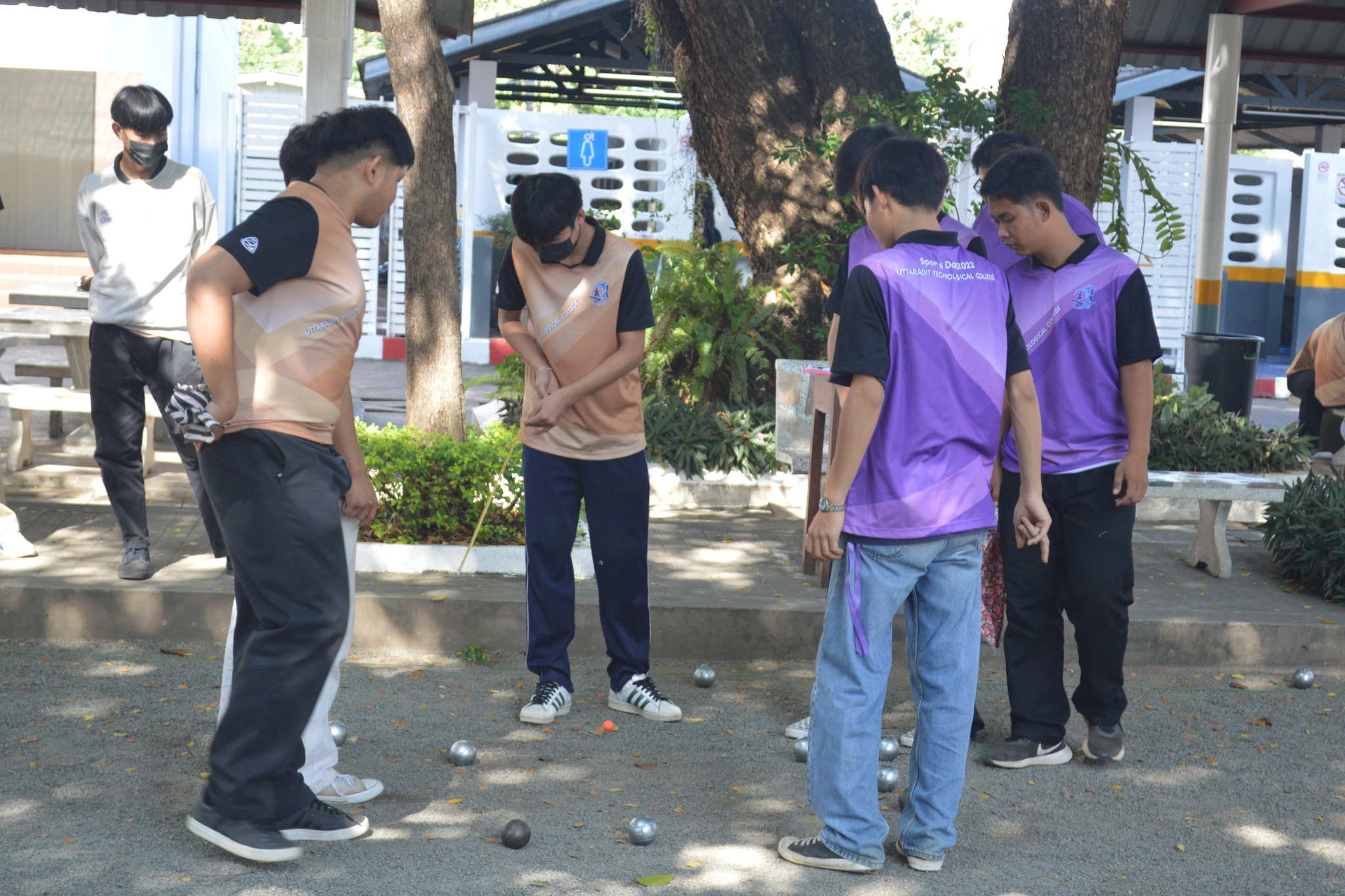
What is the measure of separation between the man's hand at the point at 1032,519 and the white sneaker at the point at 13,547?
14.7 feet

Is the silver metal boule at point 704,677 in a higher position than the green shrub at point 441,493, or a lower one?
lower

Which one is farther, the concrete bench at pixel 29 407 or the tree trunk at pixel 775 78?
the tree trunk at pixel 775 78

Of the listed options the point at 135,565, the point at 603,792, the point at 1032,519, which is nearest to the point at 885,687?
the point at 1032,519

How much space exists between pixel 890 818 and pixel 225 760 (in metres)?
1.97

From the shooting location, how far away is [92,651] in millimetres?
5270

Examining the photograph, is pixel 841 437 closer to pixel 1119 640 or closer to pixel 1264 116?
pixel 1119 640

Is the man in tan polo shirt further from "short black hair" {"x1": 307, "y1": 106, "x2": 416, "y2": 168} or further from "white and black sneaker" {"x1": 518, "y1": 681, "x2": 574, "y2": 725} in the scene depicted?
"short black hair" {"x1": 307, "y1": 106, "x2": 416, "y2": 168}

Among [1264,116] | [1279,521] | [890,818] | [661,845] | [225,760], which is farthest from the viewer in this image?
A: [1264,116]

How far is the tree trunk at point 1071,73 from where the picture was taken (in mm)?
8023

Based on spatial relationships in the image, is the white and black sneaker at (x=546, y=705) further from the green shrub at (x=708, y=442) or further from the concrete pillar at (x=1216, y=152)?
the concrete pillar at (x=1216, y=152)

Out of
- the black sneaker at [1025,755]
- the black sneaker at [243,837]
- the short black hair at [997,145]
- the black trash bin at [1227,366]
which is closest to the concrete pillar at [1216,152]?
the black trash bin at [1227,366]

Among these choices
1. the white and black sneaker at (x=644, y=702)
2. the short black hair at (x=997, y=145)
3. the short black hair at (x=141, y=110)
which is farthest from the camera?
the short black hair at (x=141, y=110)

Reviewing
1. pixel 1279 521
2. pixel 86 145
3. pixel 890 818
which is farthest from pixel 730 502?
pixel 86 145

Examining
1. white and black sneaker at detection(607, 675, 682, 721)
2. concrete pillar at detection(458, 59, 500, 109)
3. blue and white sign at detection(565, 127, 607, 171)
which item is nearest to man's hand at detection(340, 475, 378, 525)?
white and black sneaker at detection(607, 675, 682, 721)
